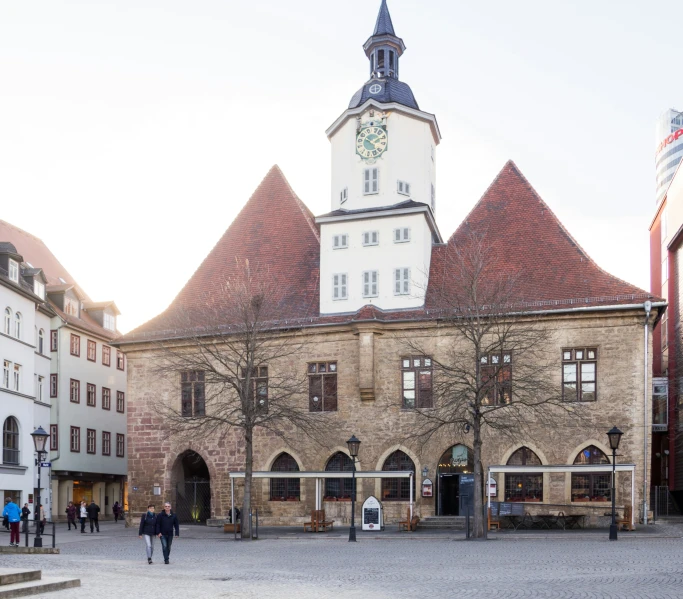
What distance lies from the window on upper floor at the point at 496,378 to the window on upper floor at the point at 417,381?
2278 millimetres

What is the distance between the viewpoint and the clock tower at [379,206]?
4031cm

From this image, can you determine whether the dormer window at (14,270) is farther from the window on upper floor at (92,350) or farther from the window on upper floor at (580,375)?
the window on upper floor at (580,375)

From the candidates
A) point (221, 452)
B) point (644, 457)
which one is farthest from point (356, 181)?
point (644, 457)

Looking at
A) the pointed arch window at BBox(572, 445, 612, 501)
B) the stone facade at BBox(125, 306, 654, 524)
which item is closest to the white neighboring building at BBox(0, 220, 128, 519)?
the stone facade at BBox(125, 306, 654, 524)

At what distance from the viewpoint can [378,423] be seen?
3903 centimetres

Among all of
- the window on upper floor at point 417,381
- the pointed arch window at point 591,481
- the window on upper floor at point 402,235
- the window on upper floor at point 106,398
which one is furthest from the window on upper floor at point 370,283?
the window on upper floor at point 106,398

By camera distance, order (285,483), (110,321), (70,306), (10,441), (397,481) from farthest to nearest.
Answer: (110,321), (70,306), (10,441), (285,483), (397,481)

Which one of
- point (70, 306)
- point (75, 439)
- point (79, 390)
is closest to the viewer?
point (75, 439)

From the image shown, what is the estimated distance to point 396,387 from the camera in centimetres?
3922

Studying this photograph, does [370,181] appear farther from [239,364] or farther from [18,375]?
[18,375]

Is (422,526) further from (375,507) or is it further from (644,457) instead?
(644,457)

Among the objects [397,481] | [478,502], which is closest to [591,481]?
[478,502]

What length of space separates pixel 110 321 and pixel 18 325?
13152 millimetres

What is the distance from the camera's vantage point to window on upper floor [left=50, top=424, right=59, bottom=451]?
51.0 m
